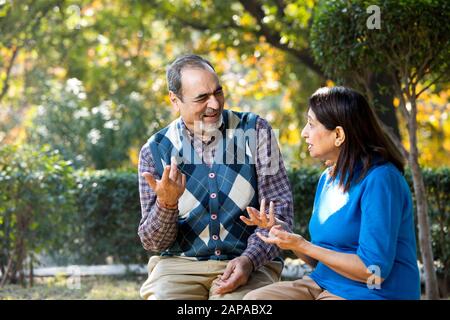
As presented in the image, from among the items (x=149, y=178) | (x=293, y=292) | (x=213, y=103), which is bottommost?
(x=293, y=292)

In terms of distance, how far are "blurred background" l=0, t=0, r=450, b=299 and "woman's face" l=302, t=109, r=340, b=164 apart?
2.43 metres

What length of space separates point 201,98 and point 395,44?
2444 millimetres

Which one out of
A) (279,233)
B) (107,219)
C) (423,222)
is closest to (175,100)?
(279,233)

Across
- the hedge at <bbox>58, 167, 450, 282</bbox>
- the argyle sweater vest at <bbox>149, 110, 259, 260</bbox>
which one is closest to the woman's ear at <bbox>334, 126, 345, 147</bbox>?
the argyle sweater vest at <bbox>149, 110, 259, 260</bbox>

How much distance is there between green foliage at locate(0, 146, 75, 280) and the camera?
21.7 feet

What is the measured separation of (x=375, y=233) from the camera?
253 centimetres

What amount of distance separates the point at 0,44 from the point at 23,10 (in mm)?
614

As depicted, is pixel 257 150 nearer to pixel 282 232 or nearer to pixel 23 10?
pixel 282 232

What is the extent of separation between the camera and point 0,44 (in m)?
10.5

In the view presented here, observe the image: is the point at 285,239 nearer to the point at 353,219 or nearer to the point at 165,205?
the point at 353,219

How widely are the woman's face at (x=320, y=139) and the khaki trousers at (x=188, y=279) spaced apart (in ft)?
2.17

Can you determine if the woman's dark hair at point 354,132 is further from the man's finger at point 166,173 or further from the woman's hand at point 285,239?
the man's finger at point 166,173

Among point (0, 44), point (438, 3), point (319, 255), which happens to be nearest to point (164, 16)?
point (0, 44)

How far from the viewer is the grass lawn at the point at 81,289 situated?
6402 millimetres
